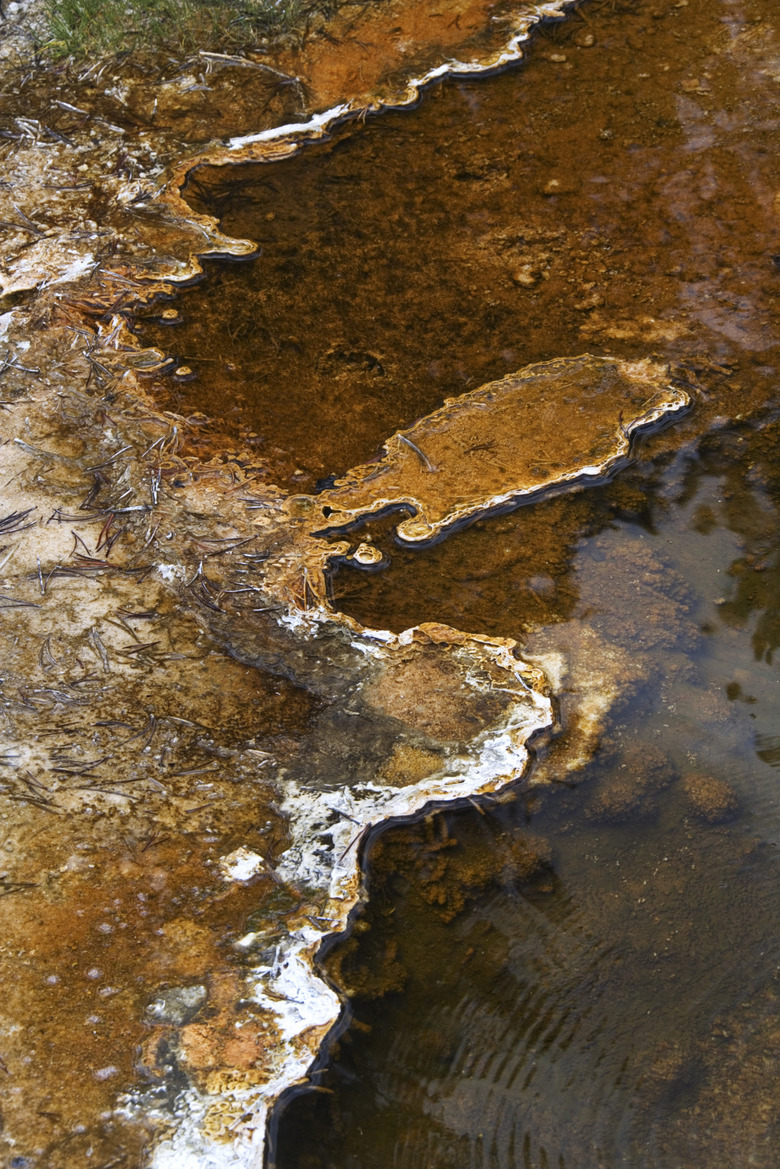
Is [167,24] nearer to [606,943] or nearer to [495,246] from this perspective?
[495,246]

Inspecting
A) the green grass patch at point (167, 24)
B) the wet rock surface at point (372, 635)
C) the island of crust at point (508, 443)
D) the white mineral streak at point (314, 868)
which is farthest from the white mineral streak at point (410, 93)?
the white mineral streak at point (314, 868)

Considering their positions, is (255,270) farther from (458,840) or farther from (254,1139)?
(254,1139)

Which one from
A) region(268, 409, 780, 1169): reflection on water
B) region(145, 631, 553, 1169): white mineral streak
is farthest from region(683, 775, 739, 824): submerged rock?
region(145, 631, 553, 1169): white mineral streak

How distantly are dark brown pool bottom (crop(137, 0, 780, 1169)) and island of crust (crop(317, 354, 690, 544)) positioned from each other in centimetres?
8

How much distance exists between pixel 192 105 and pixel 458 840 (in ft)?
12.5

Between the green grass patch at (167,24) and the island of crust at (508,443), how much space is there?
2650mm

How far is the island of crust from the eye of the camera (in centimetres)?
306

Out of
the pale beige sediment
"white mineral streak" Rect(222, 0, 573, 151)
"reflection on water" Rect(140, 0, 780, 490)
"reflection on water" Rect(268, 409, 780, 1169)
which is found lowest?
"reflection on water" Rect(268, 409, 780, 1169)

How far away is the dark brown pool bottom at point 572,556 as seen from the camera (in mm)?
2059

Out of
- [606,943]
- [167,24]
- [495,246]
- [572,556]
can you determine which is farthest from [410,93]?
[606,943]

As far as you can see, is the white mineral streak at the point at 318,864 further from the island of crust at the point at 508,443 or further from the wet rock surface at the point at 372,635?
the island of crust at the point at 508,443

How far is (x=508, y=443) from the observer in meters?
3.18

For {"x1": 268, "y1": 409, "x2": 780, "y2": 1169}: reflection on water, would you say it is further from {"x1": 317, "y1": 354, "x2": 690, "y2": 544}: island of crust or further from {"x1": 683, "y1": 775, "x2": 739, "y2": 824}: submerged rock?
{"x1": 317, "y1": 354, "x2": 690, "y2": 544}: island of crust

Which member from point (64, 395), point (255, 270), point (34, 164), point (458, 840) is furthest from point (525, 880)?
point (34, 164)
